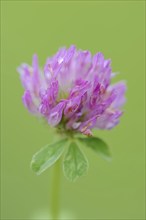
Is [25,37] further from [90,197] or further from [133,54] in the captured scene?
[90,197]

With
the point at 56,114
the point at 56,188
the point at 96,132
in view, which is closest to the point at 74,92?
the point at 56,114

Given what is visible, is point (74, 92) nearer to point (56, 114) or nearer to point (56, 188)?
point (56, 114)

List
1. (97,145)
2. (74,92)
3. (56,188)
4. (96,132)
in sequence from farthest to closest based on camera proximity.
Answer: (96,132)
(97,145)
(56,188)
(74,92)

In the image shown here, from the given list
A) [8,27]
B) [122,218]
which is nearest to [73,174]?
[122,218]

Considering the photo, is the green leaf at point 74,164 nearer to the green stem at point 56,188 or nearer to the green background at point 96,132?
the green stem at point 56,188

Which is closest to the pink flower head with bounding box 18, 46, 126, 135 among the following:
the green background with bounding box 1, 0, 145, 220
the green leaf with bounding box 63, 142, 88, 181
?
the green leaf with bounding box 63, 142, 88, 181

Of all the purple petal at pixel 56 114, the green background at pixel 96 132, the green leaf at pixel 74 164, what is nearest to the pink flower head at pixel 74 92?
the purple petal at pixel 56 114
